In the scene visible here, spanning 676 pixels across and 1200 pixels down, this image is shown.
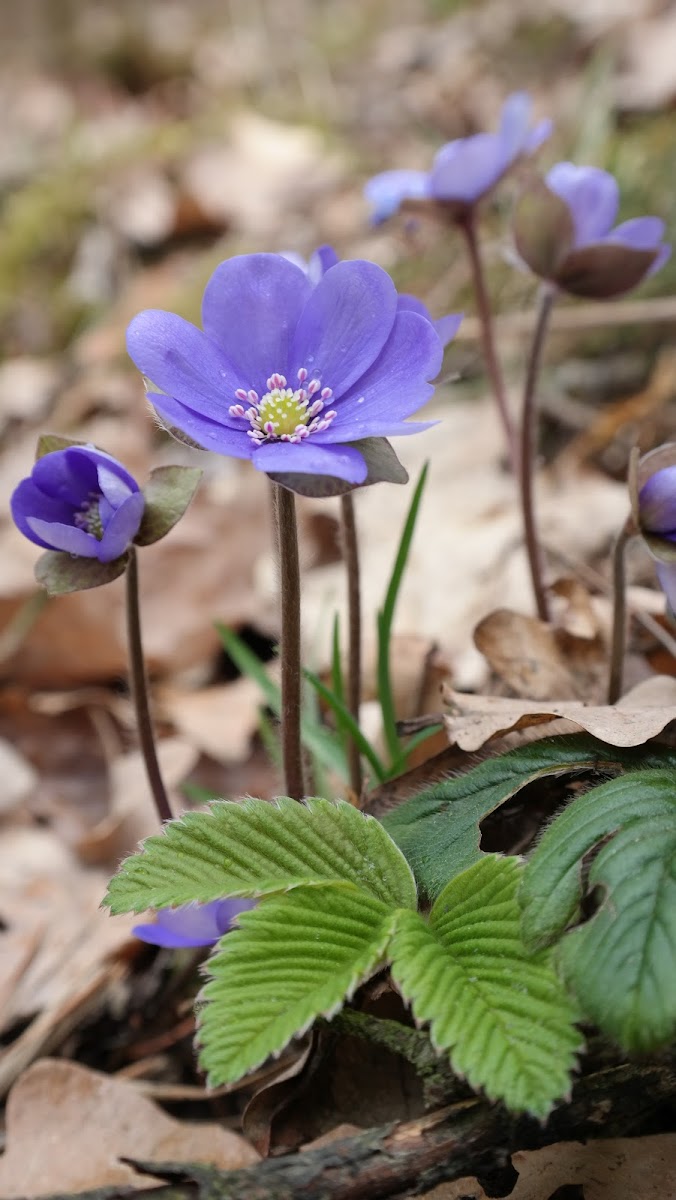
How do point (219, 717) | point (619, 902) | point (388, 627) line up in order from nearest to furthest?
point (619, 902) < point (388, 627) < point (219, 717)

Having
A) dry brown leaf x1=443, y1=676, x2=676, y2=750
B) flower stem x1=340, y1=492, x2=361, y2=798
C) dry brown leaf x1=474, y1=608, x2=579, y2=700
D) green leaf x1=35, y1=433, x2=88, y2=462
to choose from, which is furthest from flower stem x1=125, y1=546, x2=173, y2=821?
dry brown leaf x1=474, y1=608, x2=579, y2=700

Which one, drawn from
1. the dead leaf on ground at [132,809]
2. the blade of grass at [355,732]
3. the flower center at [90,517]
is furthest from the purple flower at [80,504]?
the dead leaf on ground at [132,809]

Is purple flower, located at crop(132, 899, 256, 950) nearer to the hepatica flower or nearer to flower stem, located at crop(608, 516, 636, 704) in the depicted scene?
flower stem, located at crop(608, 516, 636, 704)

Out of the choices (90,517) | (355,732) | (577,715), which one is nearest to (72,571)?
(90,517)

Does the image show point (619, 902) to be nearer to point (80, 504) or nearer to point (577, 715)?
point (577, 715)

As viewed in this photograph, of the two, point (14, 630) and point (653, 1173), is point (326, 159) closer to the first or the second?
point (14, 630)

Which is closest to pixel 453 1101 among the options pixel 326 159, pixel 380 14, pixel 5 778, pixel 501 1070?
pixel 501 1070
